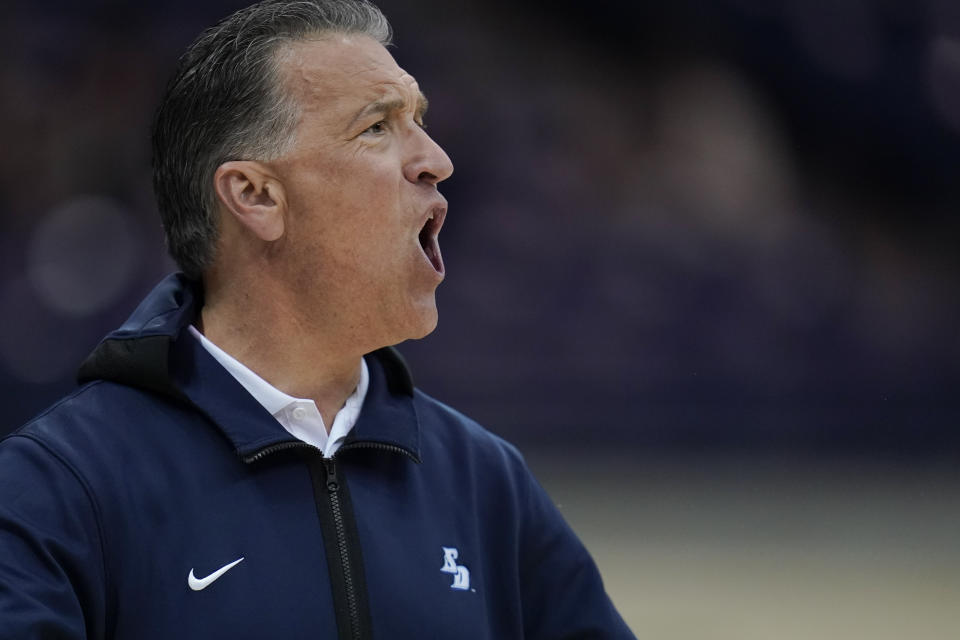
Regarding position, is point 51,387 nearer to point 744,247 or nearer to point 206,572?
point 744,247

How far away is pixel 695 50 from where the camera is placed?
8.53 metres

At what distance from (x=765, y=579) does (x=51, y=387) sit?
4.30 metres

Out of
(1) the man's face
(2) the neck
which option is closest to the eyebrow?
(1) the man's face

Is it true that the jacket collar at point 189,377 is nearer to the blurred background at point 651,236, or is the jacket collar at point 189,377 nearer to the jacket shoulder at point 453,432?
the jacket shoulder at point 453,432

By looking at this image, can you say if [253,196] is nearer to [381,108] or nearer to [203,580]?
[381,108]

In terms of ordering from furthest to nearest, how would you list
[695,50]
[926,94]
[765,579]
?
[695,50] → [926,94] → [765,579]

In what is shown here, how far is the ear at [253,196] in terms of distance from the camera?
7.51 ft

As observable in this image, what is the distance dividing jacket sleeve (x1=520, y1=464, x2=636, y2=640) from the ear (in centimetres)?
72

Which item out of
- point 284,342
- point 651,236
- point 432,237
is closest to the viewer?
point 284,342

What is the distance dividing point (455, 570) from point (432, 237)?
2.14 ft

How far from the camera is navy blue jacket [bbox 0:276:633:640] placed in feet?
6.02

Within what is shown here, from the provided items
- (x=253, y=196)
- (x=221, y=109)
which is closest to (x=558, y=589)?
(x=253, y=196)

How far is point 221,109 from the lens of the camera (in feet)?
7.56

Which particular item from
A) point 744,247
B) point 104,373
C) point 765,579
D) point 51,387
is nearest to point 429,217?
point 104,373
